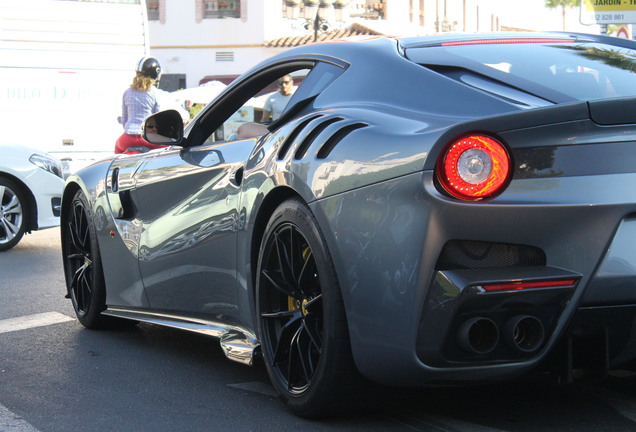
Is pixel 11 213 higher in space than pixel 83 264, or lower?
lower

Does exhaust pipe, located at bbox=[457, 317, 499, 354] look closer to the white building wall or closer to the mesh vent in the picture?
the mesh vent

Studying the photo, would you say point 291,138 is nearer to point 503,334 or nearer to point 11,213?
point 503,334

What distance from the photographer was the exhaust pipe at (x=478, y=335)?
3.19 metres

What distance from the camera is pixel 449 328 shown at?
3197mm

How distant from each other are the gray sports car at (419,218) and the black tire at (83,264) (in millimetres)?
968

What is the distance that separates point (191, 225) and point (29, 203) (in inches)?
250

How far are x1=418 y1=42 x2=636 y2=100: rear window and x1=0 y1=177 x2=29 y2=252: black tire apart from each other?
714cm

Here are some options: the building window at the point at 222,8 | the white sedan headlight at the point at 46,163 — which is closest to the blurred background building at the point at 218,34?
the building window at the point at 222,8

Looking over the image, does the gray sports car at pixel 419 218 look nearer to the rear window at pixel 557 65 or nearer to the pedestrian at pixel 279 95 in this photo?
the rear window at pixel 557 65

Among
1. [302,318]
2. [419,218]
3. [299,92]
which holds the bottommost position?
[302,318]

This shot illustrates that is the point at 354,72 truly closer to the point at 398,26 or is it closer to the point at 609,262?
the point at 609,262

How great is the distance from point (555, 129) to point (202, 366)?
2.29 metres

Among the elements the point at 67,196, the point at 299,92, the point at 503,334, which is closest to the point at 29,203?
the point at 67,196

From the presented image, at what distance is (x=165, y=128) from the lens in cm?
502
